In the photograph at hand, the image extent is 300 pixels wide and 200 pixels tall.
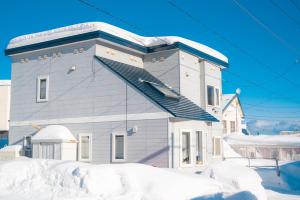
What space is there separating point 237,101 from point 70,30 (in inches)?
1323

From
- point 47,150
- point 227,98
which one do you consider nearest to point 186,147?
point 47,150

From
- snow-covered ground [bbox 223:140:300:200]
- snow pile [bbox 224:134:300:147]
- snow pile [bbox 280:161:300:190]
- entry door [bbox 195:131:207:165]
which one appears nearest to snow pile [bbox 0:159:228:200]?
snow-covered ground [bbox 223:140:300:200]

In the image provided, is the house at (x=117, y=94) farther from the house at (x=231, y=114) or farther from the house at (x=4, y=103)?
the house at (x=231, y=114)

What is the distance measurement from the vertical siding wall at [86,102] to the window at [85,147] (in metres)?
0.28

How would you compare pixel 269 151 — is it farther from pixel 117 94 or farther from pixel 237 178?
pixel 237 178

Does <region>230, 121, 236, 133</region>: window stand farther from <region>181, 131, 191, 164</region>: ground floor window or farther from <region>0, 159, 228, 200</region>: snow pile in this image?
<region>0, 159, 228, 200</region>: snow pile

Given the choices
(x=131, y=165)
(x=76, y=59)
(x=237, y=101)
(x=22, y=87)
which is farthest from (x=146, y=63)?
(x=237, y=101)

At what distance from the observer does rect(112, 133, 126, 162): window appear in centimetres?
1852

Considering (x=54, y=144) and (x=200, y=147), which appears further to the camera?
(x=200, y=147)

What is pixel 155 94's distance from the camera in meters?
18.5

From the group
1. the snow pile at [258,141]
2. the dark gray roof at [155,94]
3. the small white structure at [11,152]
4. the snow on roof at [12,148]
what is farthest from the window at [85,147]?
the snow pile at [258,141]

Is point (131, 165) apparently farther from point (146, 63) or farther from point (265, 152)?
point (265, 152)

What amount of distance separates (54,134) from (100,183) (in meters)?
8.47

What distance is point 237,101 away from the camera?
50.2 m
